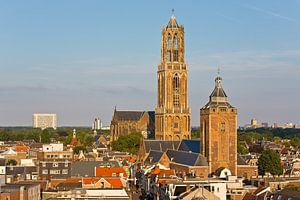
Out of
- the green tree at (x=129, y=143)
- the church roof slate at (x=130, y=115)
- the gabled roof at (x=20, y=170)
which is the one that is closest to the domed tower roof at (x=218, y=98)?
the gabled roof at (x=20, y=170)

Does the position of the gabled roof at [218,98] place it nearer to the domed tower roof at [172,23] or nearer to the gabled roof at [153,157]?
the gabled roof at [153,157]

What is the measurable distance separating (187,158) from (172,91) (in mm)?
48079

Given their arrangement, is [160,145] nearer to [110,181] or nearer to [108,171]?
[108,171]

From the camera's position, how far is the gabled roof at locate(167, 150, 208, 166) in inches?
4070

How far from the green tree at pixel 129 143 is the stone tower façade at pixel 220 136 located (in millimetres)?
61475

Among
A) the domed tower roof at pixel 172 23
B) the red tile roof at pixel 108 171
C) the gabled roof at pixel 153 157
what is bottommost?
the red tile roof at pixel 108 171

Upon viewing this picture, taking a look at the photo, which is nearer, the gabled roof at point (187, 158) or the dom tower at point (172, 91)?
the gabled roof at point (187, 158)

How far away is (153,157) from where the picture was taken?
12638 cm

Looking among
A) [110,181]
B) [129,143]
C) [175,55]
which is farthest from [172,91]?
[110,181]

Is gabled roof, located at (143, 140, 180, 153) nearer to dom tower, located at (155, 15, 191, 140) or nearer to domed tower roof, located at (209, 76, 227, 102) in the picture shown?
dom tower, located at (155, 15, 191, 140)

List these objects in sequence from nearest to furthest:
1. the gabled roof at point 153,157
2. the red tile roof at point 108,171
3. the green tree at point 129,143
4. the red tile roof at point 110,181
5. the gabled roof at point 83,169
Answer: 1. the red tile roof at point 110,181
2. the red tile roof at point 108,171
3. the gabled roof at point 83,169
4. the gabled roof at point 153,157
5. the green tree at point 129,143

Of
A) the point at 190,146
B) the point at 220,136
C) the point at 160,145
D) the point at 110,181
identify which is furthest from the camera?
the point at 160,145

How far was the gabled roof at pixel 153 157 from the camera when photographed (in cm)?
12288

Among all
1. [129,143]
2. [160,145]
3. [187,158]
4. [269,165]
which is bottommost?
[269,165]
